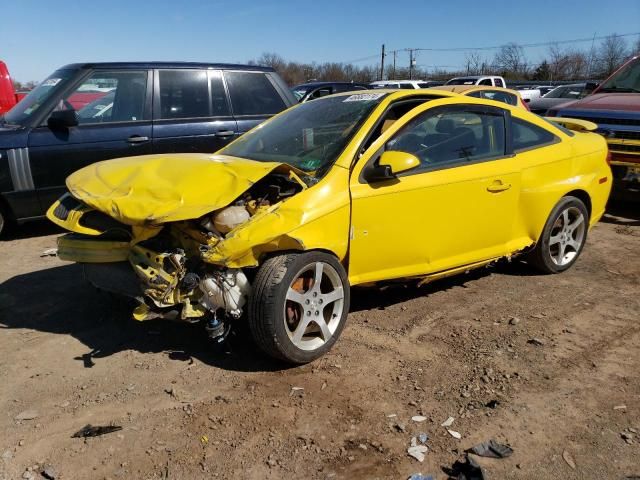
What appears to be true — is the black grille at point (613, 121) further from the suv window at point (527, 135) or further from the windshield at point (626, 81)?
the suv window at point (527, 135)

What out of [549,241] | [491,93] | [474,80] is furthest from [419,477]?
[474,80]

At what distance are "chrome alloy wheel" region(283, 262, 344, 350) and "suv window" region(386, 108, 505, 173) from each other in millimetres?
1036

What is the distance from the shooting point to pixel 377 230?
3.72m

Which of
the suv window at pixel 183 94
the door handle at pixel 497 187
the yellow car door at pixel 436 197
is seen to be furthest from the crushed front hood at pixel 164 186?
the suv window at pixel 183 94

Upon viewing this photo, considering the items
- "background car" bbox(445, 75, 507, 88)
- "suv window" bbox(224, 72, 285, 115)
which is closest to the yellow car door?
"suv window" bbox(224, 72, 285, 115)

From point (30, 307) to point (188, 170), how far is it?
6.24 ft

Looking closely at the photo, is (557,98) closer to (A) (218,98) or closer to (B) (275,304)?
(A) (218,98)

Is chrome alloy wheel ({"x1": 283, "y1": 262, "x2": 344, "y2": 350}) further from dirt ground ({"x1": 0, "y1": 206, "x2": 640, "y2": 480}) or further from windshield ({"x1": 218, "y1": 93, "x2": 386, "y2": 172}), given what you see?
windshield ({"x1": 218, "y1": 93, "x2": 386, "y2": 172})

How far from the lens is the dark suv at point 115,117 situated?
5.97 m

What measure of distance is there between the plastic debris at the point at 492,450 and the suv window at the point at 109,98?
5361 mm

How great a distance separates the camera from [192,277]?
3189mm

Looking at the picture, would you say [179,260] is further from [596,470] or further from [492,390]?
[596,470]

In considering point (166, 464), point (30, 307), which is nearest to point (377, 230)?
point (166, 464)

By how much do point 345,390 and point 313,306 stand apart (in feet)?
1.79
